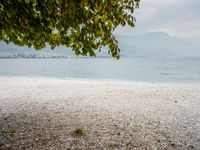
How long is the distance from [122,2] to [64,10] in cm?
159

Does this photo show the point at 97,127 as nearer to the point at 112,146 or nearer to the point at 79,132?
the point at 79,132

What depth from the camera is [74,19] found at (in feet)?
23.9

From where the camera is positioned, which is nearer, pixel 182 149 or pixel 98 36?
pixel 98 36

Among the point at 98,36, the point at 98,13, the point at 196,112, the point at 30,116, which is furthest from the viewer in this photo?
the point at 196,112

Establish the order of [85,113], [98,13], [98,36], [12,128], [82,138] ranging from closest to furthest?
[98,13], [98,36], [82,138], [12,128], [85,113]

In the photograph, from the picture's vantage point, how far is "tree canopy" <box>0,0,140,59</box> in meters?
6.97

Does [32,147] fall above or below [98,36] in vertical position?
below

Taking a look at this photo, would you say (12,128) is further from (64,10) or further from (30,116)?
(64,10)

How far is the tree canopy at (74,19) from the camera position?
697 centimetres

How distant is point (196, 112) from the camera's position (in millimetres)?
16219

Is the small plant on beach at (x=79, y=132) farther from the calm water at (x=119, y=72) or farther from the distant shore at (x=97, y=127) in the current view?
the calm water at (x=119, y=72)

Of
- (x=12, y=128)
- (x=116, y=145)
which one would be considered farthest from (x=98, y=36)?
(x=12, y=128)

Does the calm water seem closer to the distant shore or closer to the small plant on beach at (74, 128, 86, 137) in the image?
the distant shore

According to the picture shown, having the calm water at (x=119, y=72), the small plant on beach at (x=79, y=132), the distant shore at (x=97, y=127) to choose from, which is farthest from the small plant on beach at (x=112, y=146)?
the calm water at (x=119, y=72)
